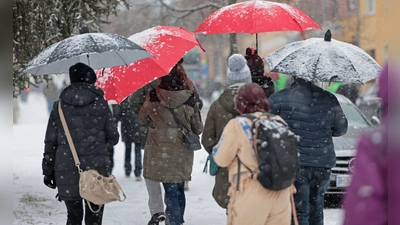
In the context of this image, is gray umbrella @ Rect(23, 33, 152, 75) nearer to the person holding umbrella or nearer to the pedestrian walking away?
the person holding umbrella

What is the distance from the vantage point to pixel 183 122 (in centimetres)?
714

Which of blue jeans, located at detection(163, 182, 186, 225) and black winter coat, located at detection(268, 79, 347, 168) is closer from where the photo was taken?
black winter coat, located at detection(268, 79, 347, 168)

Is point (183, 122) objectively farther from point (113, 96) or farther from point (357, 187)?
point (357, 187)

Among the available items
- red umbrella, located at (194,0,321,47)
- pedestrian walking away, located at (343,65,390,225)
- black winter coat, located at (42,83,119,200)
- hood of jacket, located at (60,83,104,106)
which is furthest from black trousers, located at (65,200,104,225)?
pedestrian walking away, located at (343,65,390,225)

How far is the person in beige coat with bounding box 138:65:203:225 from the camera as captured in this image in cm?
712

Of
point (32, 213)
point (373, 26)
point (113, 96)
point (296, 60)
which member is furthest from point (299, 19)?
point (373, 26)

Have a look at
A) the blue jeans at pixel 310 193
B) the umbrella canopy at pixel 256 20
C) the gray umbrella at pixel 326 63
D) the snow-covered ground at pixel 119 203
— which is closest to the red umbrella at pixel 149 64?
the umbrella canopy at pixel 256 20

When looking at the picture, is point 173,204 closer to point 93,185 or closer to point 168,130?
point 168,130

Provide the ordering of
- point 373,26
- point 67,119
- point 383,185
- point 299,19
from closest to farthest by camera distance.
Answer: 1. point 383,185
2. point 67,119
3. point 299,19
4. point 373,26

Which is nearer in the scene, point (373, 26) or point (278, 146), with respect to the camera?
point (278, 146)

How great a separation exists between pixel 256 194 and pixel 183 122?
99.5 inches

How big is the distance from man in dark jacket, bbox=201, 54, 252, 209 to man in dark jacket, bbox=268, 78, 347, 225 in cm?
42

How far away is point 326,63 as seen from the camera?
6.30 meters

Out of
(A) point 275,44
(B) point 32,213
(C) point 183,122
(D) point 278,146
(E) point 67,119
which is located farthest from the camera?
(A) point 275,44
